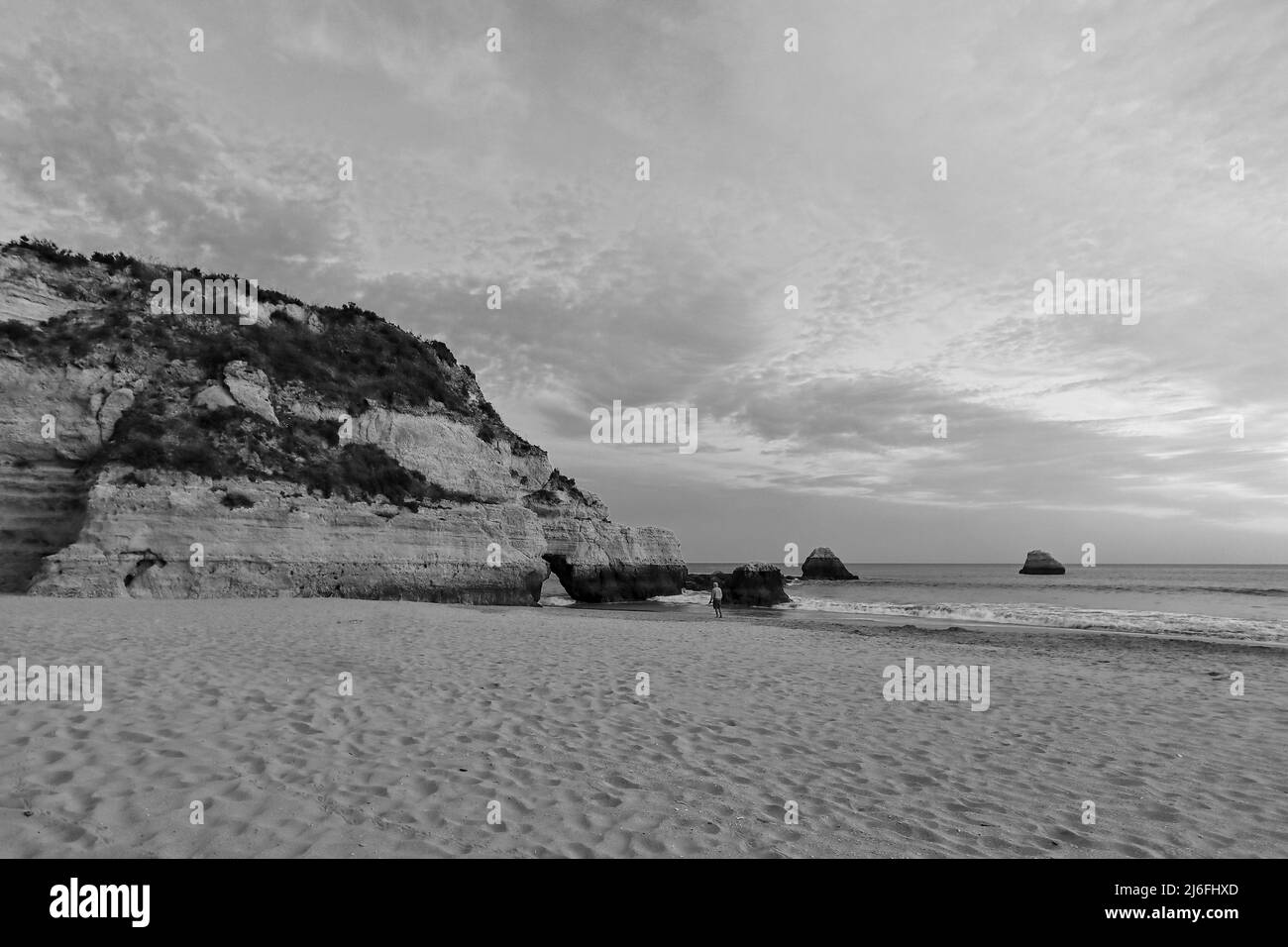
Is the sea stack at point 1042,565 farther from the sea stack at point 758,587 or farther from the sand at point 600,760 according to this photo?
the sand at point 600,760

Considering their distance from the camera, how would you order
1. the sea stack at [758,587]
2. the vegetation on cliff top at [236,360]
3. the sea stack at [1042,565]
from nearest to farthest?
the vegetation on cliff top at [236,360]
the sea stack at [758,587]
the sea stack at [1042,565]

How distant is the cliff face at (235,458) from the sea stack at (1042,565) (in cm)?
8483

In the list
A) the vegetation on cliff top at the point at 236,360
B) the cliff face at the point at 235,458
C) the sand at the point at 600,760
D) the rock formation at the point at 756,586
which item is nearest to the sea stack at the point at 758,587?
the rock formation at the point at 756,586

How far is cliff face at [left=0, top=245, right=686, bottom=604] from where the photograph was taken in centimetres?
2266

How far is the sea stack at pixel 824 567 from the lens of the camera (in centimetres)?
9275

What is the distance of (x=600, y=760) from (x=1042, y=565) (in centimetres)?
10415

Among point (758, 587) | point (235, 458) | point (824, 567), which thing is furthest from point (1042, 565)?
point (235, 458)

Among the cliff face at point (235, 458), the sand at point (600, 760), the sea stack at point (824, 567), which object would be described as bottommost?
the sea stack at point (824, 567)

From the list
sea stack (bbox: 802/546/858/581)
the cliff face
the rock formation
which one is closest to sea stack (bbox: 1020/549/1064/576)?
sea stack (bbox: 802/546/858/581)

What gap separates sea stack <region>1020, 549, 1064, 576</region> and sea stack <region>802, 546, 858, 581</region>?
2597 centimetres

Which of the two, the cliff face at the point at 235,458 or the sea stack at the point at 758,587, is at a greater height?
the cliff face at the point at 235,458

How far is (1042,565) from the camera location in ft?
303

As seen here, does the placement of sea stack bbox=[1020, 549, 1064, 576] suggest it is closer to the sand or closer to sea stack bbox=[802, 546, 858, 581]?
sea stack bbox=[802, 546, 858, 581]

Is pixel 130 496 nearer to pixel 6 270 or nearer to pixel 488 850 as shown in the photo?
pixel 6 270
